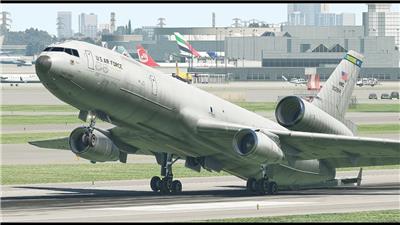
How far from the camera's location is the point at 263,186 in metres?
47.5

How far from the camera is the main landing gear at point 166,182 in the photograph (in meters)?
47.8

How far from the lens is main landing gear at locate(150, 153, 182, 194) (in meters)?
47.8

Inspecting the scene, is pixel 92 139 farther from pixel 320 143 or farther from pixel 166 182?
pixel 320 143

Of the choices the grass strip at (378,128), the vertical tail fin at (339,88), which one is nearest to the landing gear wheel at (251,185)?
the vertical tail fin at (339,88)

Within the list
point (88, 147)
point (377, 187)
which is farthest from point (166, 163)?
point (377, 187)

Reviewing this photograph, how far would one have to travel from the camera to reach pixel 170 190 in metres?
48.2

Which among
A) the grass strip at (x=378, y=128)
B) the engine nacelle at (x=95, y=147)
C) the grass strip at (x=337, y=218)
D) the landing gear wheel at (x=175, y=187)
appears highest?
the engine nacelle at (x=95, y=147)

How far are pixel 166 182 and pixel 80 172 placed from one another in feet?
43.4

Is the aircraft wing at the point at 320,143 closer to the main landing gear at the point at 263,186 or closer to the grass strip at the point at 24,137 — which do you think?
the main landing gear at the point at 263,186

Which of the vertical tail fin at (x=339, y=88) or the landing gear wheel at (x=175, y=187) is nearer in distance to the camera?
the landing gear wheel at (x=175, y=187)

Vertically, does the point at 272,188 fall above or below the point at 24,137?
above

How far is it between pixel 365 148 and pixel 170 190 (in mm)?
8977

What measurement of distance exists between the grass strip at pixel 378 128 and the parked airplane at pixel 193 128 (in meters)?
45.5

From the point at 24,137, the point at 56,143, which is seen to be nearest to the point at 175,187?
the point at 56,143
